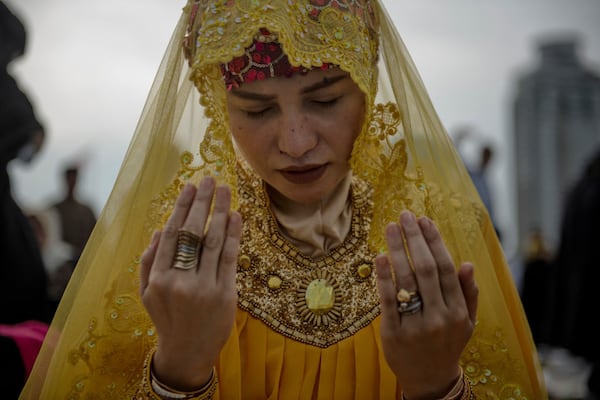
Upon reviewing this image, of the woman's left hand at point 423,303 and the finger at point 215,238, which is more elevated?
the finger at point 215,238

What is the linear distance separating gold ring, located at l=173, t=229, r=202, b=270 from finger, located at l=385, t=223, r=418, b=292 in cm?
40

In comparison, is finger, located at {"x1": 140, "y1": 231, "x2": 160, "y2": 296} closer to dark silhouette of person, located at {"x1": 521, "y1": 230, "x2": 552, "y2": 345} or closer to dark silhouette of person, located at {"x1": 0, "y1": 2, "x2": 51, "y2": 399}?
dark silhouette of person, located at {"x1": 0, "y1": 2, "x2": 51, "y2": 399}

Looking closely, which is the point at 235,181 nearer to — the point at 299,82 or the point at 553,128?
the point at 299,82

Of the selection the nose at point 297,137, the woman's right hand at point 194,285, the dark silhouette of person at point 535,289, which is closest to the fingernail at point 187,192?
the woman's right hand at point 194,285

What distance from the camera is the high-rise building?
19891mm

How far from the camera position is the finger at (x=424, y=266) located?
1169mm

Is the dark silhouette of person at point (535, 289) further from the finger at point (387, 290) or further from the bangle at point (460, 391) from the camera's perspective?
the finger at point (387, 290)

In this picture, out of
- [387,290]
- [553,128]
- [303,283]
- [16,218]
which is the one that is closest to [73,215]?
[16,218]

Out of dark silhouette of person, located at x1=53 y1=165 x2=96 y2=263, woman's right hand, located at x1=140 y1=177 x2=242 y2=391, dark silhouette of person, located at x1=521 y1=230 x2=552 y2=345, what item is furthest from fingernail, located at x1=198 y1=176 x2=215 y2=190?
dark silhouette of person, located at x1=521 y1=230 x2=552 y2=345

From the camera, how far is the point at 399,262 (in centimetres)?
120

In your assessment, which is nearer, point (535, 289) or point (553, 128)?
point (535, 289)

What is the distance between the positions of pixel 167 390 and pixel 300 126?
69 centimetres

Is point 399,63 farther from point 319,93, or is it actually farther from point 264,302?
point 264,302

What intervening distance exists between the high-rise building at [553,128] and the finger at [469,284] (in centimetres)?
2007
